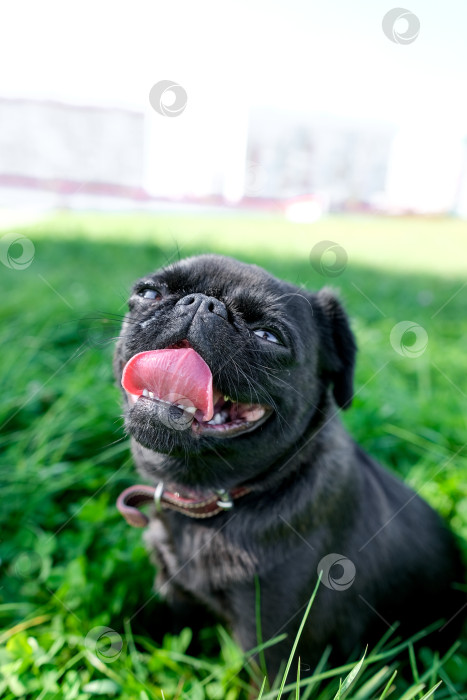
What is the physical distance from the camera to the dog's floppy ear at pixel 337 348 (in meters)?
2.12

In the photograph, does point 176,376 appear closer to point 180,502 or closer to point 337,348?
point 180,502

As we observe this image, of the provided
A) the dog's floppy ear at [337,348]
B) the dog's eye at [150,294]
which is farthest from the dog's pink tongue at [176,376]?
the dog's floppy ear at [337,348]

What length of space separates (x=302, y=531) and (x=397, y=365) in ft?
8.64

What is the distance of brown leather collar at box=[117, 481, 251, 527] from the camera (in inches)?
76.3

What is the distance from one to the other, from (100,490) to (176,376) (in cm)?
146

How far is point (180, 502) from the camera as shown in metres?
1.96

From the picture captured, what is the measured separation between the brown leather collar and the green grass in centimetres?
32

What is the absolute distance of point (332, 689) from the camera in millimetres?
1862

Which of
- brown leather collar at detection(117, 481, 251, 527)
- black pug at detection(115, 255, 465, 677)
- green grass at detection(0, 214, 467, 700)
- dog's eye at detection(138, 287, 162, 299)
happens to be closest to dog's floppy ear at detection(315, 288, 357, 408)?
black pug at detection(115, 255, 465, 677)

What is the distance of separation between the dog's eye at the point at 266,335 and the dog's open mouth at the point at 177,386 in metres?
0.22

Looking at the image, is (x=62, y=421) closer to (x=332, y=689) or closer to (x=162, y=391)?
(x=162, y=391)

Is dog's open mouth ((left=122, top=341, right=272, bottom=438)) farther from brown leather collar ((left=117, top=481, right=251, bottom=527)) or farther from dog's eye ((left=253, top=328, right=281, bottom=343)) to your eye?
brown leather collar ((left=117, top=481, right=251, bottom=527))

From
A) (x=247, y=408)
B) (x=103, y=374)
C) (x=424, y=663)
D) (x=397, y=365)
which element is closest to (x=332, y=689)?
(x=424, y=663)

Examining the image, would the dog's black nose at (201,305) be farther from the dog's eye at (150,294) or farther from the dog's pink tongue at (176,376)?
the dog's eye at (150,294)
